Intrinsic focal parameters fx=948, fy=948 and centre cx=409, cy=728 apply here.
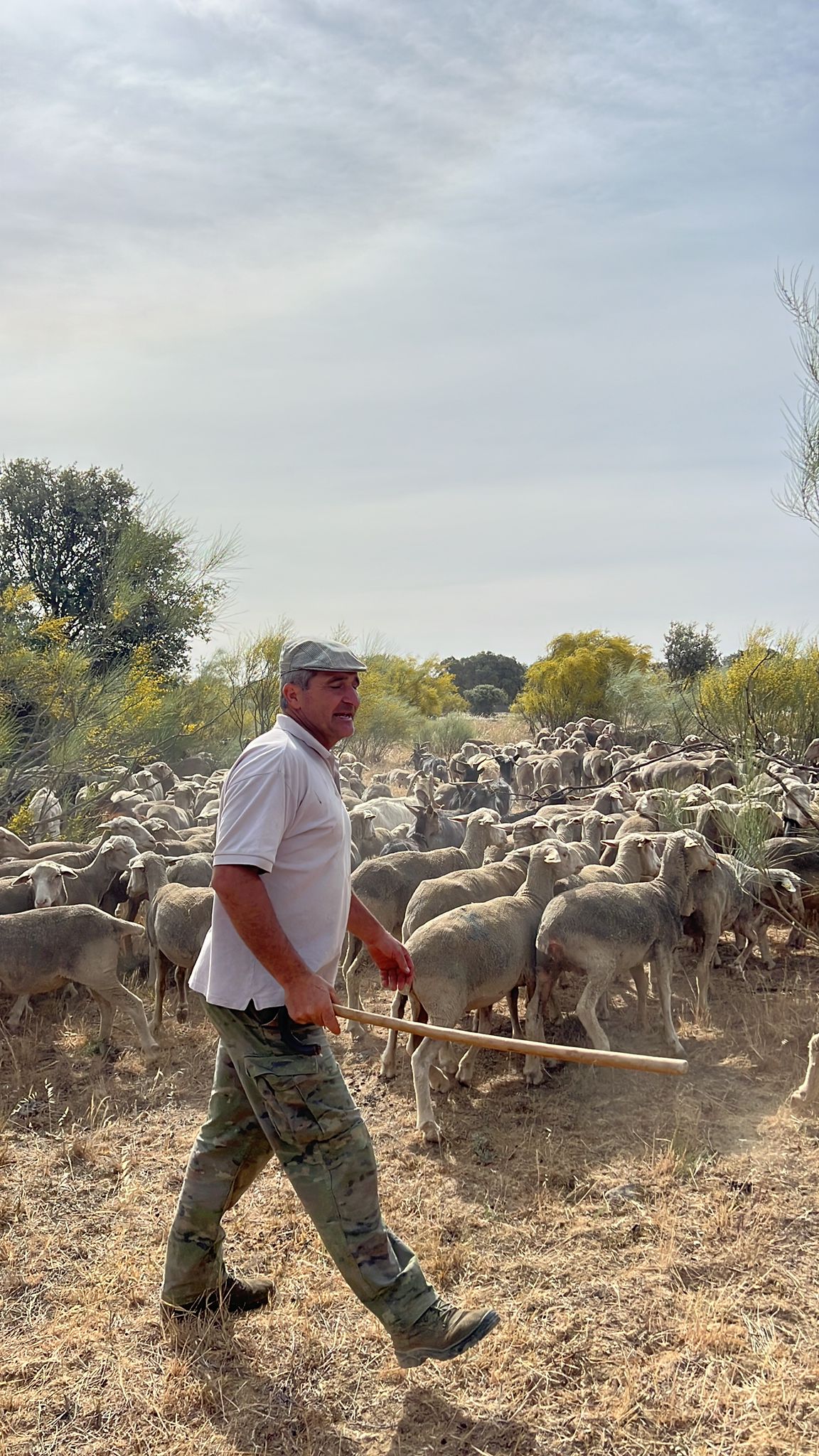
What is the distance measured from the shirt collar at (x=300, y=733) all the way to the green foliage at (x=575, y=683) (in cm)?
2955

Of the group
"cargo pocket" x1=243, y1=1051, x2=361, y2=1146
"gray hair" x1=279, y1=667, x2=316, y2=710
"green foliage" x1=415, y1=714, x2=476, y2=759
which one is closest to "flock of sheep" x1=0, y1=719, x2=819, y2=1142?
"cargo pocket" x1=243, y1=1051, x2=361, y2=1146

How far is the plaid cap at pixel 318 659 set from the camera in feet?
→ 11.0

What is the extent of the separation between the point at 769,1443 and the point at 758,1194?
62.2 inches

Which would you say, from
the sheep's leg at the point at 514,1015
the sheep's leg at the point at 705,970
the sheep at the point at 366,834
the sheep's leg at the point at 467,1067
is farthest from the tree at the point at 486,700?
the sheep's leg at the point at 467,1067

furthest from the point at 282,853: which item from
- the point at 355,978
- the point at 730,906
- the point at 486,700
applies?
the point at 486,700

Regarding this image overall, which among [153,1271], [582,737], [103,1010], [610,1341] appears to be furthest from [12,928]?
[582,737]

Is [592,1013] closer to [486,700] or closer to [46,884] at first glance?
[46,884]

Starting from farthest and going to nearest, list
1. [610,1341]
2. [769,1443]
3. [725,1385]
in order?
1. [610,1341]
2. [725,1385]
3. [769,1443]

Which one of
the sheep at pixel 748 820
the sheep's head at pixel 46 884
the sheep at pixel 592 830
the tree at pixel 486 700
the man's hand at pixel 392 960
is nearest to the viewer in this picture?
the man's hand at pixel 392 960

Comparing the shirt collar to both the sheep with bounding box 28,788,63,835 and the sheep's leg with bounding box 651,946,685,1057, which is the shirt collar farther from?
the sheep with bounding box 28,788,63,835

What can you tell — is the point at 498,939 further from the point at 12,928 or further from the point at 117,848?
the point at 117,848

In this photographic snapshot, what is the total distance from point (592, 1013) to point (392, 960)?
2824 mm

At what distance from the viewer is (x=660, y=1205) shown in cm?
446

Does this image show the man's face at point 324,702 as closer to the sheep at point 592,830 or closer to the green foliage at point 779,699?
the sheep at point 592,830
